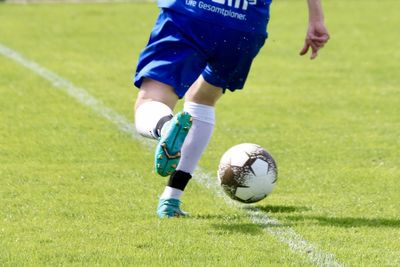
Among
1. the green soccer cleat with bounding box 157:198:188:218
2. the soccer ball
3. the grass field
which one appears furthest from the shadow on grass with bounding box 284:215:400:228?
the green soccer cleat with bounding box 157:198:188:218

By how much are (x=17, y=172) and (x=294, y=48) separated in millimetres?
8104

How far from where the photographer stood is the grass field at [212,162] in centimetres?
532

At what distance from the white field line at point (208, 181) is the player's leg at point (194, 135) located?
1.39ft

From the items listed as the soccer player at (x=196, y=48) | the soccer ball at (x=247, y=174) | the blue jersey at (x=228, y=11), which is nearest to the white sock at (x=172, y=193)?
the soccer player at (x=196, y=48)

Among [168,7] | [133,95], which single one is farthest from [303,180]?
[133,95]

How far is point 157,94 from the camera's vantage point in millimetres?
5527

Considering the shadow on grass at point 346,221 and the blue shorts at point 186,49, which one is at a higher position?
the blue shorts at point 186,49

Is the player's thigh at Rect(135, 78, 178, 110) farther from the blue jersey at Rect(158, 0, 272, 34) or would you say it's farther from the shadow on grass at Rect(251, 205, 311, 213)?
the shadow on grass at Rect(251, 205, 311, 213)

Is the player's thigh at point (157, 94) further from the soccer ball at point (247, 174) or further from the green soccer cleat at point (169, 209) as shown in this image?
the soccer ball at point (247, 174)

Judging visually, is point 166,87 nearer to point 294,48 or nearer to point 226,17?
point 226,17

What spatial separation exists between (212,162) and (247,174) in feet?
5.60

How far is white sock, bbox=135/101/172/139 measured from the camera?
208 inches

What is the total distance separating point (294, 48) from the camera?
14992 millimetres

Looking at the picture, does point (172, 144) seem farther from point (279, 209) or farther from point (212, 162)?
point (212, 162)
